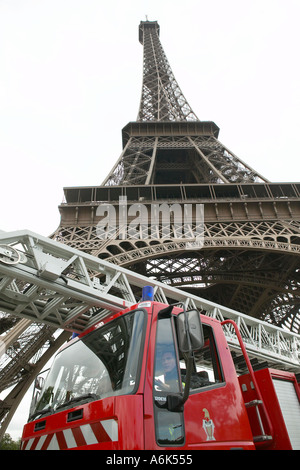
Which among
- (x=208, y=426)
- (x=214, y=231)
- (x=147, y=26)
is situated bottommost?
(x=208, y=426)

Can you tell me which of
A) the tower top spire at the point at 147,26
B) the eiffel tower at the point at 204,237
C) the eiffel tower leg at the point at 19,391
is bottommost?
the eiffel tower leg at the point at 19,391

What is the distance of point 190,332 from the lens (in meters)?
2.68

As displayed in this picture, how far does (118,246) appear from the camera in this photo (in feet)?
49.5

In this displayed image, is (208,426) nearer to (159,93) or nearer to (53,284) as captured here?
(53,284)

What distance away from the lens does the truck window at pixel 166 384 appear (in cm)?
256

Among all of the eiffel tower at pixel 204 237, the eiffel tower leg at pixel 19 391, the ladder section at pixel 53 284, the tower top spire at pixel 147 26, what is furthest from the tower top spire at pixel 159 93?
the ladder section at pixel 53 284

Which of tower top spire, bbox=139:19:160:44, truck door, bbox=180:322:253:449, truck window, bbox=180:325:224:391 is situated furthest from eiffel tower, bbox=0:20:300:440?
tower top spire, bbox=139:19:160:44

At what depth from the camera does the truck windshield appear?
9.24 feet

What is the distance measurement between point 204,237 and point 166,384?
1404cm

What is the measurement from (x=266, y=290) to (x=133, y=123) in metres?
18.9

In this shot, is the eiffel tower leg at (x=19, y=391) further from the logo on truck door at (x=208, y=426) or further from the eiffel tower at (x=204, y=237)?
the logo on truck door at (x=208, y=426)

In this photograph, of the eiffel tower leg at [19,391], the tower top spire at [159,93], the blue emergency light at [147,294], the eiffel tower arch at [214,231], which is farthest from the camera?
the tower top spire at [159,93]

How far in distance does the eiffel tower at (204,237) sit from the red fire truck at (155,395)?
7.27 m

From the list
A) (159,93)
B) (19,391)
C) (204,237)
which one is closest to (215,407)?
(19,391)
